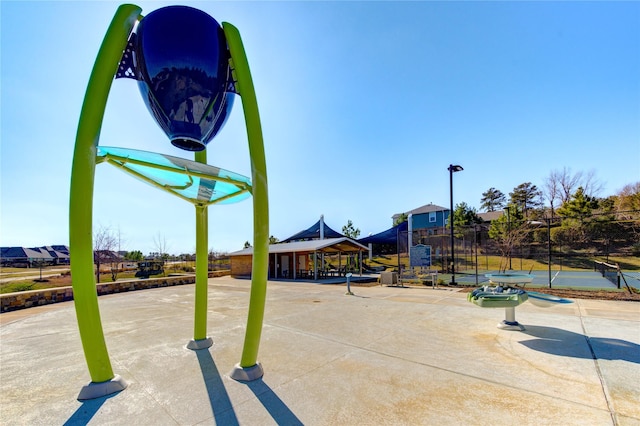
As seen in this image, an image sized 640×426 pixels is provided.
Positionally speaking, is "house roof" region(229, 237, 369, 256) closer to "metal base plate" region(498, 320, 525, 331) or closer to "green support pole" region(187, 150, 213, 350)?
"metal base plate" region(498, 320, 525, 331)

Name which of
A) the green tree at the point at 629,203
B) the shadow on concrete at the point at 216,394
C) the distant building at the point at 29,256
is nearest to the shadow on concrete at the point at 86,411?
the shadow on concrete at the point at 216,394

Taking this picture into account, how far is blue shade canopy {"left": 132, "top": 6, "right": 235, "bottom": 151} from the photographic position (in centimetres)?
388

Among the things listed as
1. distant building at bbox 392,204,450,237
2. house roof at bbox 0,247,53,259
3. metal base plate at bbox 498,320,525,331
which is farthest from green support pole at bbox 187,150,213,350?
house roof at bbox 0,247,53,259

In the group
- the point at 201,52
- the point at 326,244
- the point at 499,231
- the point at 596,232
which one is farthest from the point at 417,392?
→ the point at 596,232

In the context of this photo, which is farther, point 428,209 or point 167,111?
point 428,209

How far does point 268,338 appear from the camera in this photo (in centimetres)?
646

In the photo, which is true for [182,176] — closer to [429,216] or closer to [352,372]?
[352,372]

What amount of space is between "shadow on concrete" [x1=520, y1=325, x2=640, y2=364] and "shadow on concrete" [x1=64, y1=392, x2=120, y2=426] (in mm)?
A: 6815

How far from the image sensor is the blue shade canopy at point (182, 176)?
4180mm

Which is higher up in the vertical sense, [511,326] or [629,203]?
[629,203]

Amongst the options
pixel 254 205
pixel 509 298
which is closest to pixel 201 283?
pixel 254 205

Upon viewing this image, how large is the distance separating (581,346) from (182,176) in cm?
776

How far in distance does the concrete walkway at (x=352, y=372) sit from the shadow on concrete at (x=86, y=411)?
0.9 inches

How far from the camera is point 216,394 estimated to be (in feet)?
12.6
